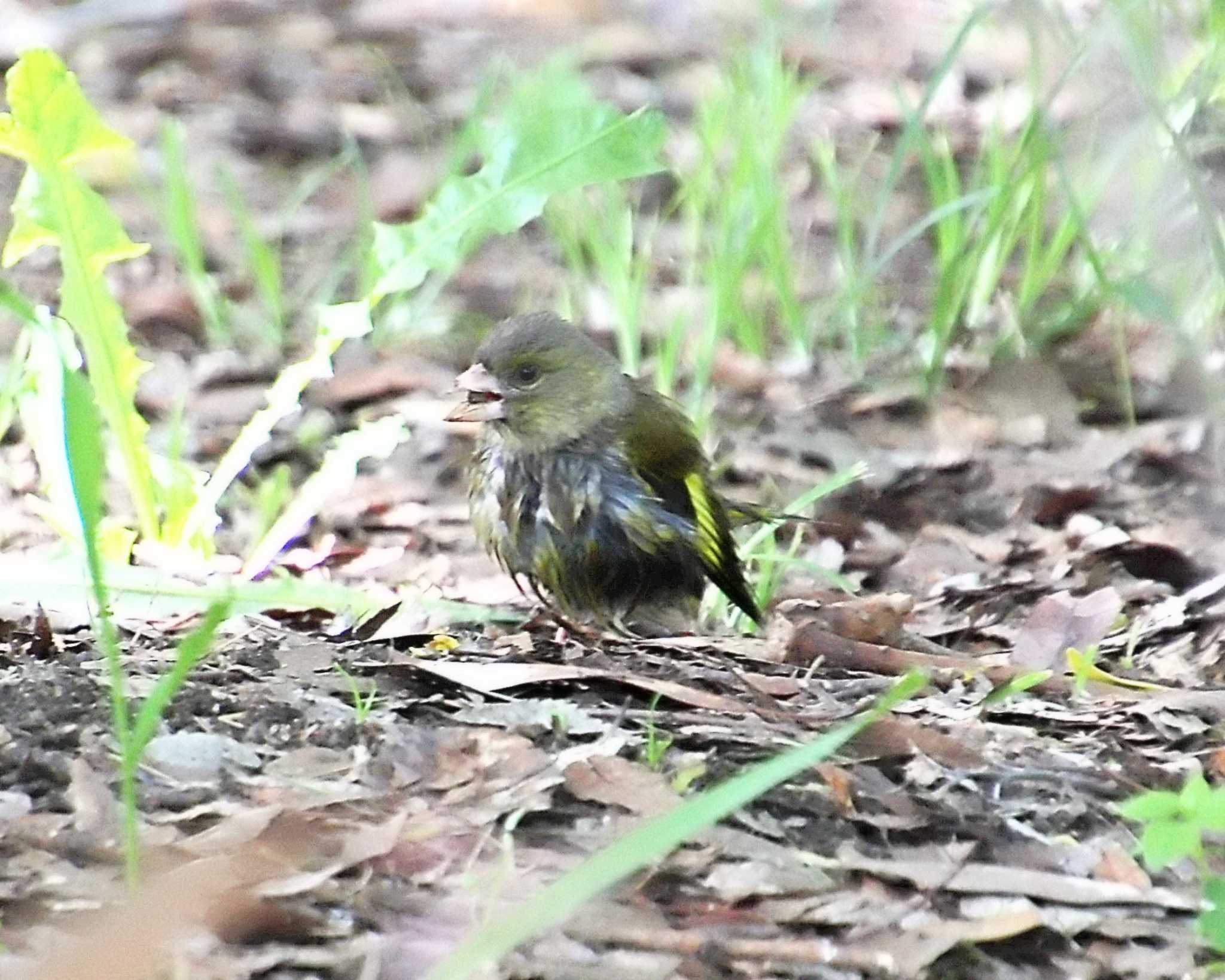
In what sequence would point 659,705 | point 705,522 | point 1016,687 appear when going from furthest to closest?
point 705,522, point 1016,687, point 659,705

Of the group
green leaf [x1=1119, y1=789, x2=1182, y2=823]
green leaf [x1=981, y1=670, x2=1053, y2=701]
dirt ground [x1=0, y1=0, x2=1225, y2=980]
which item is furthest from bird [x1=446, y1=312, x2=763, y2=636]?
green leaf [x1=1119, y1=789, x2=1182, y2=823]

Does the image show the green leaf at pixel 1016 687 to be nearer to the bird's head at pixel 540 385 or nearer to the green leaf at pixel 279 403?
the bird's head at pixel 540 385

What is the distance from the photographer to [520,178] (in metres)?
4.46

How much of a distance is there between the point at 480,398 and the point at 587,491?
384 mm

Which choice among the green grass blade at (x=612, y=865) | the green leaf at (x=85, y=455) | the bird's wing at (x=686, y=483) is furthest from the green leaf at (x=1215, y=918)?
the bird's wing at (x=686, y=483)

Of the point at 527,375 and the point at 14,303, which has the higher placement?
the point at 14,303

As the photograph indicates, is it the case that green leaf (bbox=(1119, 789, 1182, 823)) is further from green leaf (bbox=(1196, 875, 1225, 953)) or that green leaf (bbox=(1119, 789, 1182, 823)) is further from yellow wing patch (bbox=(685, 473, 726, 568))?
yellow wing patch (bbox=(685, 473, 726, 568))

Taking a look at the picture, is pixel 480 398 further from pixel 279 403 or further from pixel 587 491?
pixel 279 403

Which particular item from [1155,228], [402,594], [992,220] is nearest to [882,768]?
[402,594]

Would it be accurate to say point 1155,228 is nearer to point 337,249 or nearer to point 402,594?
point 402,594

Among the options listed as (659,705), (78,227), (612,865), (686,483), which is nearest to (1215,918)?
(612,865)

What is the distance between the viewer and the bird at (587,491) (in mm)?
4422

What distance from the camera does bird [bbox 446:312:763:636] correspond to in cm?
442

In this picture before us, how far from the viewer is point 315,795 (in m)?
2.72
